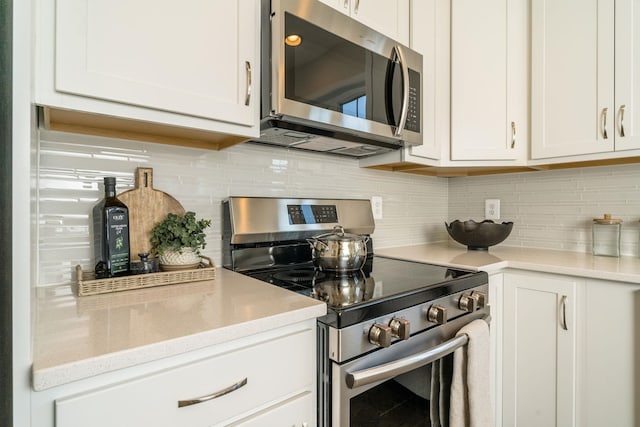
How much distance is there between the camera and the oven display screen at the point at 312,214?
55.3 inches

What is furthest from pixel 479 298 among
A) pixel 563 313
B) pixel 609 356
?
pixel 609 356

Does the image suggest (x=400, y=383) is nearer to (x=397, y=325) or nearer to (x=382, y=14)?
(x=397, y=325)

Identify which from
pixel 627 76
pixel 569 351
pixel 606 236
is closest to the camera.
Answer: pixel 569 351

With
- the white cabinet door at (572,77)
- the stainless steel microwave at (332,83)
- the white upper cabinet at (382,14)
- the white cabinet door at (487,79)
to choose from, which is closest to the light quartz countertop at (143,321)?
the stainless steel microwave at (332,83)

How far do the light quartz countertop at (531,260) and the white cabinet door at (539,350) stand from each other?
0.16 ft

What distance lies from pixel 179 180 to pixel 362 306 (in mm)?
794

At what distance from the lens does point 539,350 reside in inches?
54.1

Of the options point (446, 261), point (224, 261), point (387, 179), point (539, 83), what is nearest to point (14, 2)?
point (224, 261)

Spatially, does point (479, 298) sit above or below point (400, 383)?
above

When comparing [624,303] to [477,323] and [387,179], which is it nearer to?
[477,323]

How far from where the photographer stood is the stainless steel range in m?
0.82

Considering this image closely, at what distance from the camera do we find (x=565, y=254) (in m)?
1.70

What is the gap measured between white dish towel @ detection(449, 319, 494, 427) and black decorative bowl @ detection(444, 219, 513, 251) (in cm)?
73

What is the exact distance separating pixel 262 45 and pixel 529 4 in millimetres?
1556
